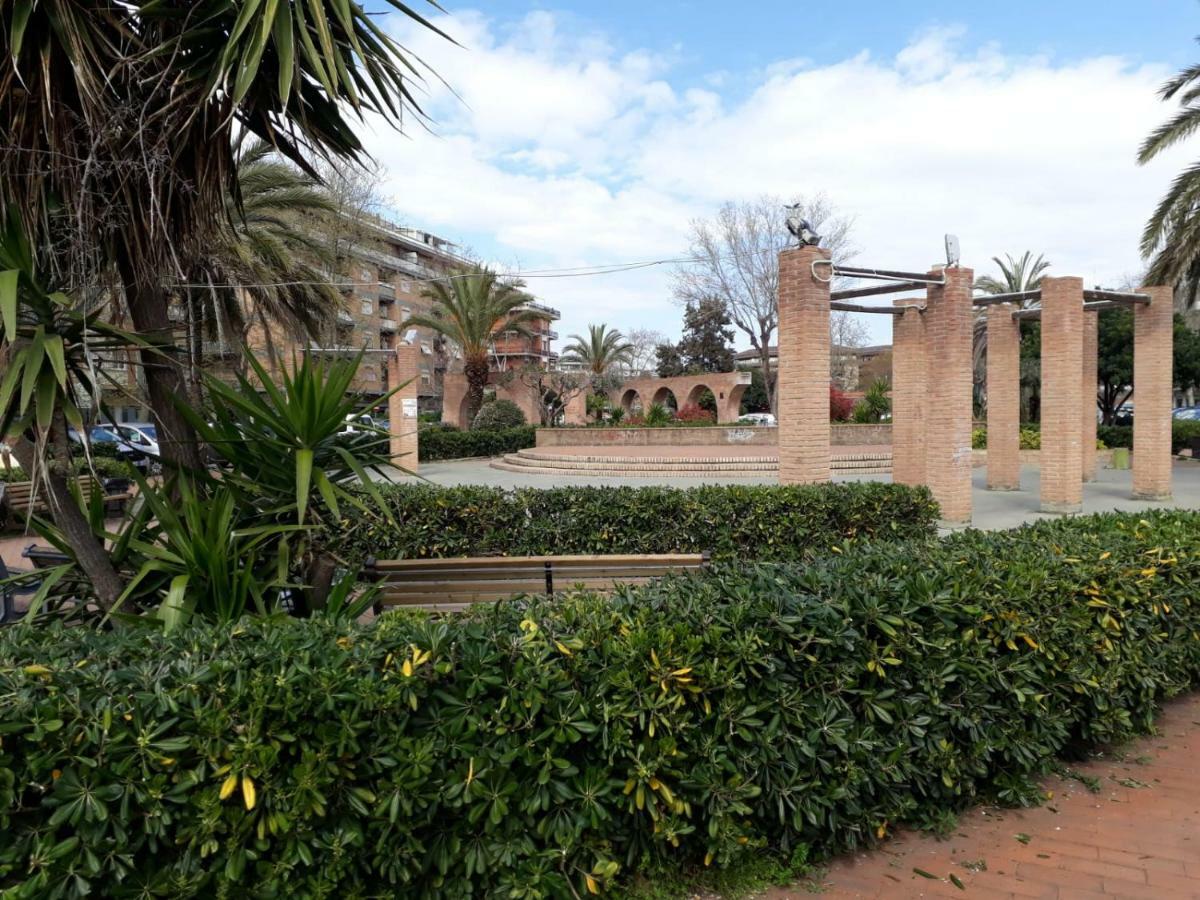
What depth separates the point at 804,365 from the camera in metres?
9.41

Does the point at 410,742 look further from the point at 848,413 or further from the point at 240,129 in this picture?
the point at 848,413

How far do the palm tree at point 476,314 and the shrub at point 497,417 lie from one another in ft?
4.38

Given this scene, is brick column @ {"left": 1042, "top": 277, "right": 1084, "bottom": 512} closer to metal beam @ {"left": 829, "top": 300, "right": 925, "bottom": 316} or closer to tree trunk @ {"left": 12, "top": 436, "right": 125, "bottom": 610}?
metal beam @ {"left": 829, "top": 300, "right": 925, "bottom": 316}

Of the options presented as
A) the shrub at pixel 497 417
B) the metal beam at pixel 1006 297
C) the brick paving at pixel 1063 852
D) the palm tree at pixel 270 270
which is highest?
the palm tree at pixel 270 270

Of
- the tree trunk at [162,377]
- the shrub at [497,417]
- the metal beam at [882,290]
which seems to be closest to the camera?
the tree trunk at [162,377]

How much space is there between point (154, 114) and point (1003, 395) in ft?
50.4

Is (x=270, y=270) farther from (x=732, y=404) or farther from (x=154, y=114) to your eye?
(x=732, y=404)

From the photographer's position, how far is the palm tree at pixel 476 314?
30.8 meters

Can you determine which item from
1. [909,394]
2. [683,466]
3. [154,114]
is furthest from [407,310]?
[154,114]

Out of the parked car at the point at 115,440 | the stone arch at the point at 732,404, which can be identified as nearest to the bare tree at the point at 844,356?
the stone arch at the point at 732,404

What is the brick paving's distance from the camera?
8.77ft

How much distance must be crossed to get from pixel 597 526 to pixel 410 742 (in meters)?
4.78

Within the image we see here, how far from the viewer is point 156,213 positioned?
374 cm

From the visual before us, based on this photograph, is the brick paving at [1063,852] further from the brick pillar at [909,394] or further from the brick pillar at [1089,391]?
the brick pillar at [1089,391]
